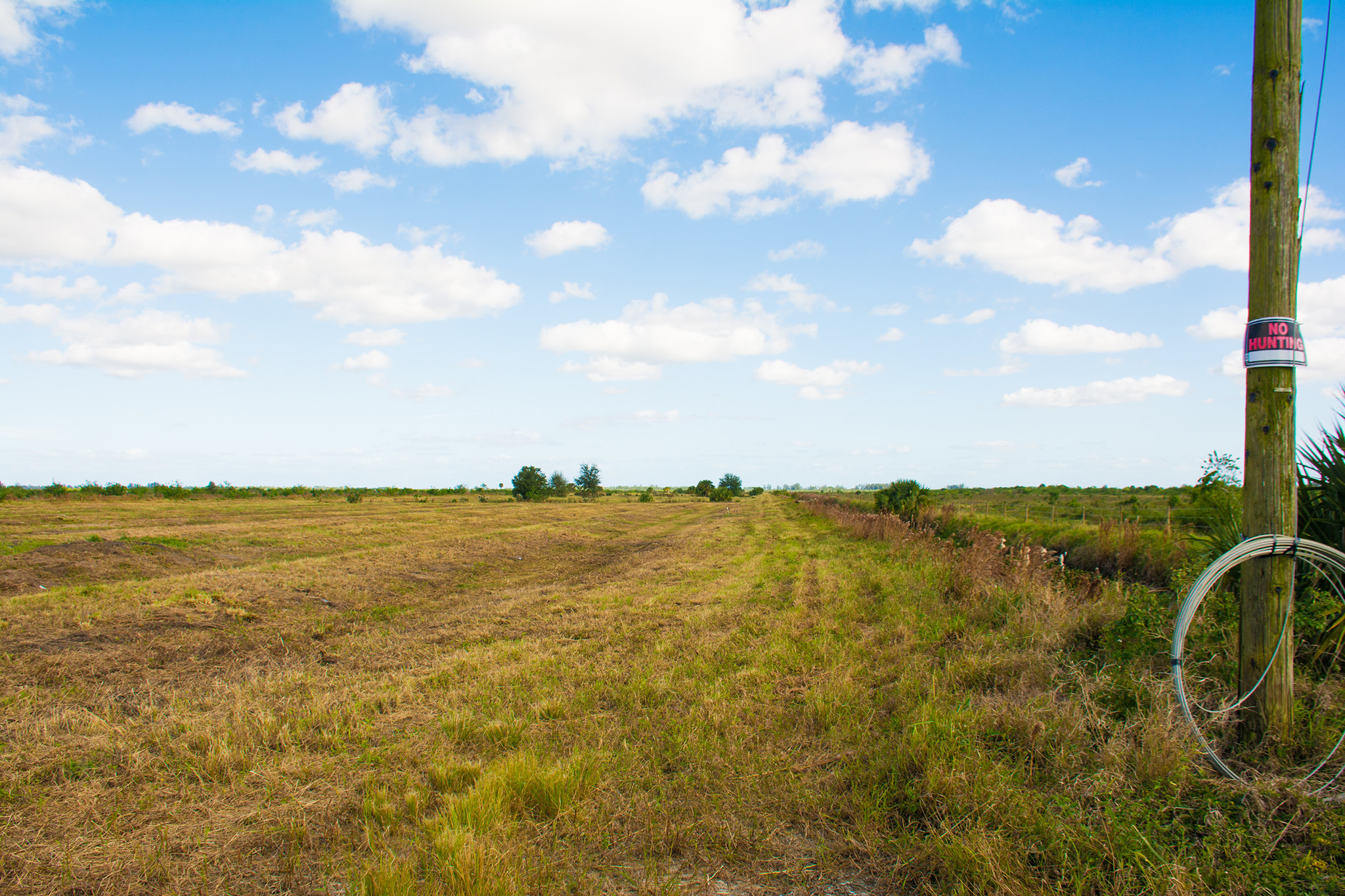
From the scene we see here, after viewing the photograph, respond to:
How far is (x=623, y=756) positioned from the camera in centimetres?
491

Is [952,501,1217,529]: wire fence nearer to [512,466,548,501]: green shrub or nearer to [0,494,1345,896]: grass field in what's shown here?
[0,494,1345,896]: grass field

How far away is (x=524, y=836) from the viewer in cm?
379

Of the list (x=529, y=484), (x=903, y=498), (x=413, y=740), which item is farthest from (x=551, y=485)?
(x=413, y=740)

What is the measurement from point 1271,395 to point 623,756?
5.45 meters

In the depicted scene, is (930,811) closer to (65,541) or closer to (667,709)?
(667,709)

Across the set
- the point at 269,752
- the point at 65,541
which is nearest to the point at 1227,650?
the point at 269,752

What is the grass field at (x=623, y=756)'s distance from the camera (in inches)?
133

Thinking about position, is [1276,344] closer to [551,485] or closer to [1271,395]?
[1271,395]

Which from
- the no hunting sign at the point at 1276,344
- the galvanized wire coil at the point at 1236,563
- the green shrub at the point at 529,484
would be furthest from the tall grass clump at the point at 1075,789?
the green shrub at the point at 529,484

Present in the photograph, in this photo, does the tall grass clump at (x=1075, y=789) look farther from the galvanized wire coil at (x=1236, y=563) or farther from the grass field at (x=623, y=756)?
the galvanized wire coil at (x=1236, y=563)

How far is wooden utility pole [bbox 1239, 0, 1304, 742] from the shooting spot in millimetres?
4074

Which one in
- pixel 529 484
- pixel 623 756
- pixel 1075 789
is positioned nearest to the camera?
pixel 1075 789

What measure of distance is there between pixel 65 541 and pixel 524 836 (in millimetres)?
21277

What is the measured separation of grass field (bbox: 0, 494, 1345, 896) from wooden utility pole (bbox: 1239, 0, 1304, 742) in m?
0.69
